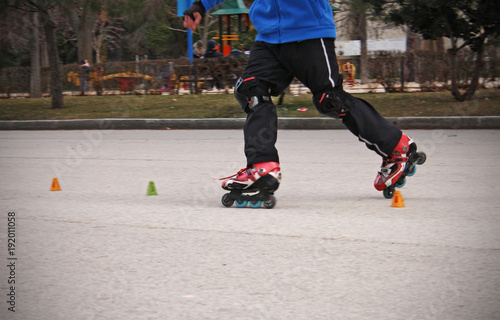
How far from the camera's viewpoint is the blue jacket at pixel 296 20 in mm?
4195

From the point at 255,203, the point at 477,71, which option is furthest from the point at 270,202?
the point at 477,71

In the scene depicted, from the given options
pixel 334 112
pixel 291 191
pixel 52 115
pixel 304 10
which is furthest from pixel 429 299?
pixel 52 115

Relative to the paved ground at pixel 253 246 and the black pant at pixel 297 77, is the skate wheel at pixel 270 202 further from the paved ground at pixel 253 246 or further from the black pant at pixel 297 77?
the black pant at pixel 297 77

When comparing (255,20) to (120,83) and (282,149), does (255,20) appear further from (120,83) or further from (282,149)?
(120,83)

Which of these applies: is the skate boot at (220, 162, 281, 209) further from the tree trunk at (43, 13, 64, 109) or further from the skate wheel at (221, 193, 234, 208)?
the tree trunk at (43, 13, 64, 109)

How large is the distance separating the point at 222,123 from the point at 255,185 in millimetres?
7045

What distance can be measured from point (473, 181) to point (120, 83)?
14.8 meters

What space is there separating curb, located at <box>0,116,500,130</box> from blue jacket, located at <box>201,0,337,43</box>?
6113mm

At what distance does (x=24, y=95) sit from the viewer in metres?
21.1

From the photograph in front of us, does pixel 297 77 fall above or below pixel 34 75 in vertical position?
below

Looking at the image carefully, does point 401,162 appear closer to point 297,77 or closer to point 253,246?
point 297,77

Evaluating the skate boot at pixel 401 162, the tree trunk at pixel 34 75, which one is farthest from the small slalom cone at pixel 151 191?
the tree trunk at pixel 34 75

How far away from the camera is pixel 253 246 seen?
3393 mm

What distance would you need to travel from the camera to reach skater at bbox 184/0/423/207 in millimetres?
4203
